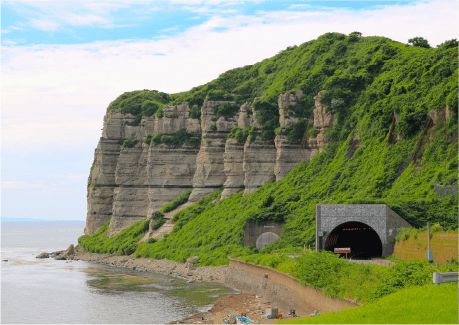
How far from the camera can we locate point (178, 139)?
97875 mm

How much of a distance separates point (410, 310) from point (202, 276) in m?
44.1

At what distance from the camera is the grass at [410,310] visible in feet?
64.8

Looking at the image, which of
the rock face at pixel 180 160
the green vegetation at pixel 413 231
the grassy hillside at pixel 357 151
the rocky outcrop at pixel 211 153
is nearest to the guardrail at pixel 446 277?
the green vegetation at pixel 413 231

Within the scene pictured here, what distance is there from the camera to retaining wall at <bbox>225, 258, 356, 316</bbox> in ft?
105

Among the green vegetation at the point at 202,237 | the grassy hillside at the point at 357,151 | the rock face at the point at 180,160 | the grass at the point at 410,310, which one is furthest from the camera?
the rock face at the point at 180,160

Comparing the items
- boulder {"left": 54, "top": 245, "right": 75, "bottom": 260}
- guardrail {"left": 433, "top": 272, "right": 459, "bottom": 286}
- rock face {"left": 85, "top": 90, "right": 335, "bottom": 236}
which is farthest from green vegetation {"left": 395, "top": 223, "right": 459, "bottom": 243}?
boulder {"left": 54, "top": 245, "right": 75, "bottom": 260}

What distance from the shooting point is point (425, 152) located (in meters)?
54.0

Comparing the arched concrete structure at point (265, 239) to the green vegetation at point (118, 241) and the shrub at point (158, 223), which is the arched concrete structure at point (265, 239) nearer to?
the shrub at point (158, 223)

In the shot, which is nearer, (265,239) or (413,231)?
(413,231)

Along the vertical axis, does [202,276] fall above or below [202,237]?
below

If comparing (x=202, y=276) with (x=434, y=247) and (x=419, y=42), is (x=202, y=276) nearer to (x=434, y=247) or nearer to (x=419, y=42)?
(x=434, y=247)

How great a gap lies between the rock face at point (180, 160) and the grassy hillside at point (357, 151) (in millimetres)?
2243

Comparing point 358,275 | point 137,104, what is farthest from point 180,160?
point 358,275

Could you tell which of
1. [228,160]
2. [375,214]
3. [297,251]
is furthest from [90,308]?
[228,160]
